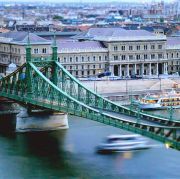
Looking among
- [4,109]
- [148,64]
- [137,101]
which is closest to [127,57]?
[148,64]

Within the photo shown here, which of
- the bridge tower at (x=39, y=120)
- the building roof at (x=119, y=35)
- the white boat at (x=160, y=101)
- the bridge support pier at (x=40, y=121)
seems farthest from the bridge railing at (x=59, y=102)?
the building roof at (x=119, y=35)

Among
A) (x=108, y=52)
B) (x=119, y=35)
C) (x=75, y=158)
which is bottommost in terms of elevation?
(x=75, y=158)

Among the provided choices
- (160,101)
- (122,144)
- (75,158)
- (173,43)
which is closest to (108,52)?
(173,43)

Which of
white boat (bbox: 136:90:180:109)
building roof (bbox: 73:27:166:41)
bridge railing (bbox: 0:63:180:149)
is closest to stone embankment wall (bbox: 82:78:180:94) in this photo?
white boat (bbox: 136:90:180:109)

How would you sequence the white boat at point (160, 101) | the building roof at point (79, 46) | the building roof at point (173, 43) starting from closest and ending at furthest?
the white boat at point (160, 101), the building roof at point (79, 46), the building roof at point (173, 43)

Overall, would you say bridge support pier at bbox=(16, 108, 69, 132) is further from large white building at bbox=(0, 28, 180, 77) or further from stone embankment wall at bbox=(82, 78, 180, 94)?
large white building at bbox=(0, 28, 180, 77)

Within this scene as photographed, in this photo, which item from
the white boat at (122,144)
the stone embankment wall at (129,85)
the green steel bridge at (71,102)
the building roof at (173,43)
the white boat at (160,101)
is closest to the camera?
the green steel bridge at (71,102)

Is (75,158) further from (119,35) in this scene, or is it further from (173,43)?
(173,43)

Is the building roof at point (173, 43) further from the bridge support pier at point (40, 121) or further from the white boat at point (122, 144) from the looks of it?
the white boat at point (122, 144)

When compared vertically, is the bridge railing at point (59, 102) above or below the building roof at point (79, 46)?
below
